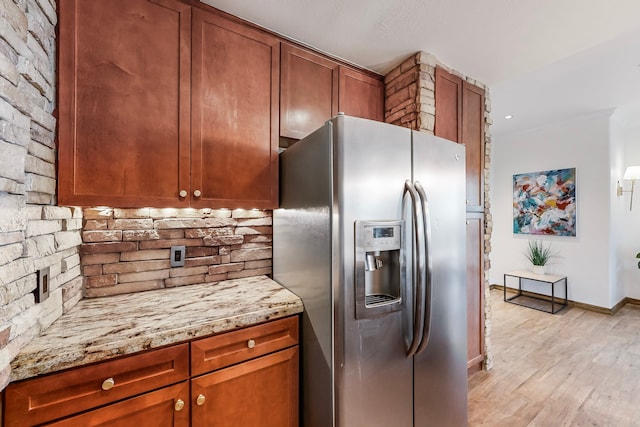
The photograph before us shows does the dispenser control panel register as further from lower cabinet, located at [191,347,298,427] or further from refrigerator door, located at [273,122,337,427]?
lower cabinet, located at [191,347,298,427]

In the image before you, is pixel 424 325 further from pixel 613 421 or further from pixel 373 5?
pixel 613 421

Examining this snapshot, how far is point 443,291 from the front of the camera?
4.66 ft

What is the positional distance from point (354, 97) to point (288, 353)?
69.1 inches

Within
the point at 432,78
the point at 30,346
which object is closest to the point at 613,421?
the point at 432,78

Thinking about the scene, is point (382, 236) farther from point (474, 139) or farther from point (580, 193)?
point (580, 193)

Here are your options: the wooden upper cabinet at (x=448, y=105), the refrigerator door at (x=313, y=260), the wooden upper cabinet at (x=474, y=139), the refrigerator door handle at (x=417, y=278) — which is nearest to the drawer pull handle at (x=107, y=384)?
the refrigerator door at (x=313, y=260)

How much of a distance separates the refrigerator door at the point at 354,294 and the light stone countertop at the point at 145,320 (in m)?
0.35

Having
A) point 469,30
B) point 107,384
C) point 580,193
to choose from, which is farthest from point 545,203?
point 107,384

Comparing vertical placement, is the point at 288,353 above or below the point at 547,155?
below

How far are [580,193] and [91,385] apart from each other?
550 cm

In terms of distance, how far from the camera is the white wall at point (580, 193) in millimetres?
3660

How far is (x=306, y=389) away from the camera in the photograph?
4.43 feet

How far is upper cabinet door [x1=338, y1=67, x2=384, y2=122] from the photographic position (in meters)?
1.95

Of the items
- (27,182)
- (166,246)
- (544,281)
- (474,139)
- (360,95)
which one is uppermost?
(360,95)
